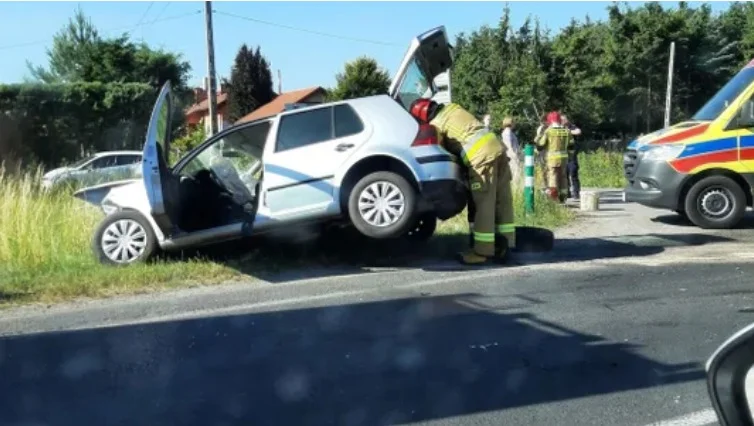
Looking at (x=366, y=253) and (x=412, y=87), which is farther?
(x=412, y=87)

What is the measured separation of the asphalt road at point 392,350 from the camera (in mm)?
4930

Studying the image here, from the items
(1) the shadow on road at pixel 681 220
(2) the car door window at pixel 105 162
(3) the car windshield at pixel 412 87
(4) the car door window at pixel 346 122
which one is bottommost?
(1) the shadow on road at pixel 681 220

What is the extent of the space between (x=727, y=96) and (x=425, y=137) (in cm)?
489

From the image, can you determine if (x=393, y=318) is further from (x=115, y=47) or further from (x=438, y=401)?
(x=115, y=47)

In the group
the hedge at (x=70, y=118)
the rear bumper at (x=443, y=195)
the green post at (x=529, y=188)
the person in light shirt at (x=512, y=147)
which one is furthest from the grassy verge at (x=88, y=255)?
the hedge at (x=70, y=118)

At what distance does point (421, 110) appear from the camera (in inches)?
370

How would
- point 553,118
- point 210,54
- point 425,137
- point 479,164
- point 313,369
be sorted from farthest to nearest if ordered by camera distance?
point 210,54 < point 553,118 < point 479,164 < point 425,137 < point 313,369

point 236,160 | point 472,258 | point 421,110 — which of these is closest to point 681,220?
point 472,258

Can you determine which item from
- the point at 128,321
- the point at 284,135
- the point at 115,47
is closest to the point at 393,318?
the point at 128,321

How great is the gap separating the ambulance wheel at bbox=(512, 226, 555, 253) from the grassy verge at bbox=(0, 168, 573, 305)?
68 centimetres

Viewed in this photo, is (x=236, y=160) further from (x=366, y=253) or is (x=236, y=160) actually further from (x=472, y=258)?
(x=472, y=258)

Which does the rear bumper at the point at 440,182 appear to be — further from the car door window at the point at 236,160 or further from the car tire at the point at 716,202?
the car tire at the point at 716,202

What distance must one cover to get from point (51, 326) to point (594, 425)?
4201 mm

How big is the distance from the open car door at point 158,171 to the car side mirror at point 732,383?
23.5 feet
